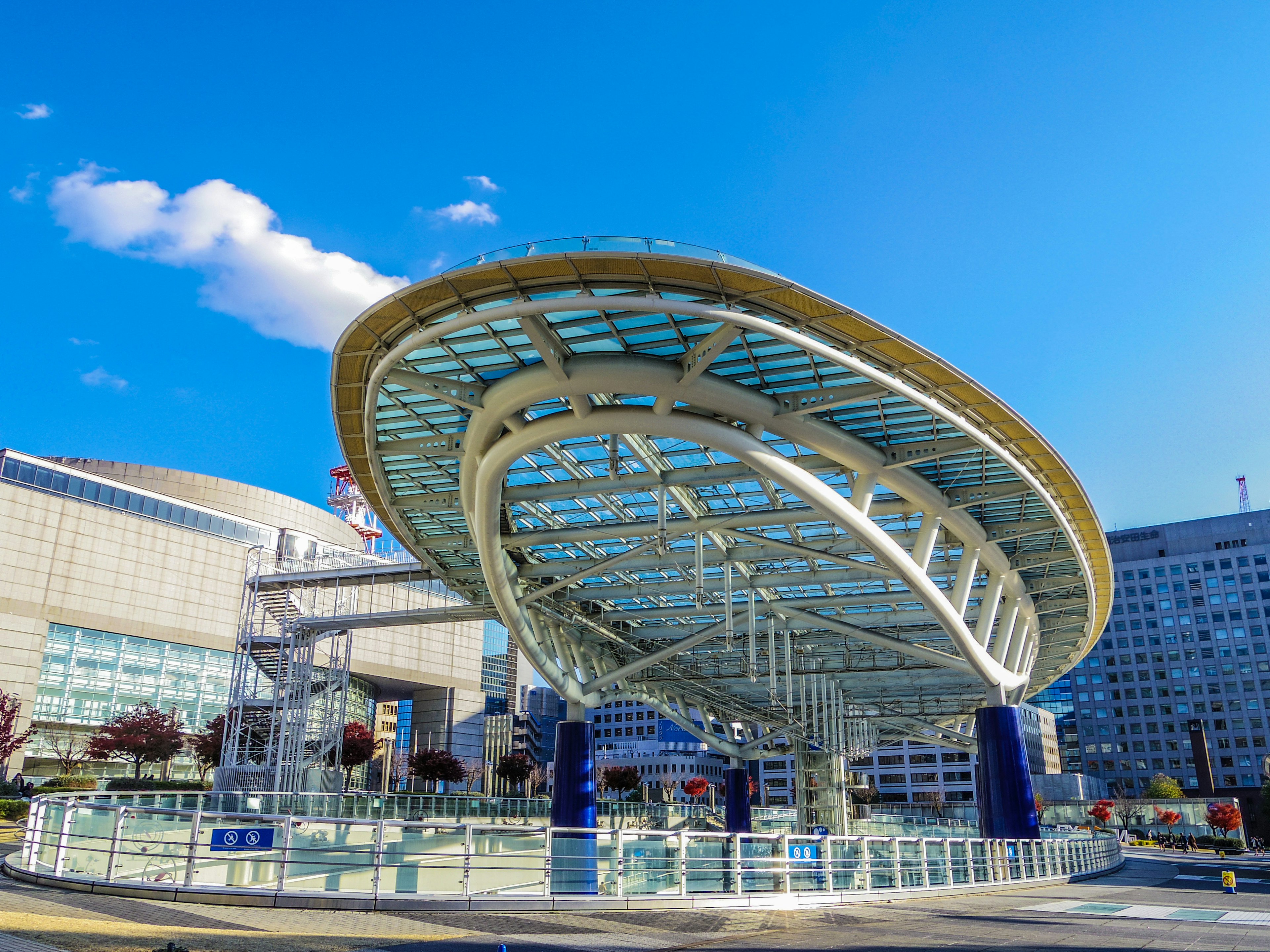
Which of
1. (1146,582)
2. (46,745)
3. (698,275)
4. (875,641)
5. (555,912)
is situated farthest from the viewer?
(1146,582)

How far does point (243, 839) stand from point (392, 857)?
2326 millimetres

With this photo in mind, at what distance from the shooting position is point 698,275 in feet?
60.6

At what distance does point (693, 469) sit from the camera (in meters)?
26.4

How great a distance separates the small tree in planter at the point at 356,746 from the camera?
200ft

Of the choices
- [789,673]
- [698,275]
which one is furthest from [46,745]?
A: [698,275]

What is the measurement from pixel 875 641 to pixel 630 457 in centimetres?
1389

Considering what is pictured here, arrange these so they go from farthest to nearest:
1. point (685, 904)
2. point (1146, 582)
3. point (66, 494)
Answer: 1. point (1146, 582)
2. point (66, 494)
3. point (685, 904)

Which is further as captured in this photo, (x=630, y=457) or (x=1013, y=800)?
Answer: (x=1013, y=800)

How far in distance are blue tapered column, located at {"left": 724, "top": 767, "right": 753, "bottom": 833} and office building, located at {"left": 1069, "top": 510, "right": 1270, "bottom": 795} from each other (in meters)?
94.7

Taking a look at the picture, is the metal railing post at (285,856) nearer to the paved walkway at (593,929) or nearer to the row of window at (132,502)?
the paved walkway at (593,929)

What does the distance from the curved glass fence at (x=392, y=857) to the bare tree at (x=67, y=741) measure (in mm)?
48768

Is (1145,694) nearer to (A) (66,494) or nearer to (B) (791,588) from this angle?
(B) (791,588)

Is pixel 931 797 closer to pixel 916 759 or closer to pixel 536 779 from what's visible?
pixel 916 759

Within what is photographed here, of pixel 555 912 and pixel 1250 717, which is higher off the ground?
pixel 1250 717
